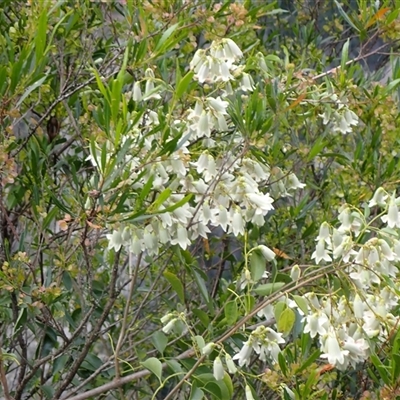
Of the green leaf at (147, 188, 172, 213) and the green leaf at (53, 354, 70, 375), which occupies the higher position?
the green leaf at (147, 188, 172, 213)

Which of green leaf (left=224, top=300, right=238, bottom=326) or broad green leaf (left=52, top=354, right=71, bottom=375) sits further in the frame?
broad green leaf (left=52, top=354, right=71, bottom=375)

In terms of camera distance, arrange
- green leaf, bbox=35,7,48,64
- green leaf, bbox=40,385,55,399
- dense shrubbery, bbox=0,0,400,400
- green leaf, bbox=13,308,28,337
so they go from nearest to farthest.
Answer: dense shrubbery, bbox=0,0,400,400
green leaf, bbox=35,7,48,64
green leaf, bbox=13,308,28,337
green leaf, bbox=40,385,55,399

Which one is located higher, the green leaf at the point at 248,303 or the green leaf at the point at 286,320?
the green leaf at the point at 286,320

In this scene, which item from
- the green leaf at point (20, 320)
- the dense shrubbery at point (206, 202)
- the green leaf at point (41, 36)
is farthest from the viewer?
the green leaf at point (20, 320)

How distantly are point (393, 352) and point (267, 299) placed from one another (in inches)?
11.7

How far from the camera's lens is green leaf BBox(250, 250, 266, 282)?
5.51ft

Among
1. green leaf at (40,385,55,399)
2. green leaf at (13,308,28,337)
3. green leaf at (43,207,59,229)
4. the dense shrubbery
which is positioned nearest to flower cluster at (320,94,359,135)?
the dense shrubbery

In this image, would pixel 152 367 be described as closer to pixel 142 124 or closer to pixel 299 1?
pixel 142 124

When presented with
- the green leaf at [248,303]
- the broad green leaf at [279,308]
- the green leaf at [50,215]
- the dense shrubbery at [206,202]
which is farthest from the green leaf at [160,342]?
the green leaf at [50,215]

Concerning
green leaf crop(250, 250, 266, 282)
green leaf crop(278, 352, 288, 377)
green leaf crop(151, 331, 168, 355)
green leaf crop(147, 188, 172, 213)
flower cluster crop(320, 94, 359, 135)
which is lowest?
green leaf crop(151, 331, 168, 355)

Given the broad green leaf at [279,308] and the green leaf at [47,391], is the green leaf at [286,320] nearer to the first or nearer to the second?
the broad green leaf at [279,308]

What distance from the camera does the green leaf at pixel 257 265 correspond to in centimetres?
168

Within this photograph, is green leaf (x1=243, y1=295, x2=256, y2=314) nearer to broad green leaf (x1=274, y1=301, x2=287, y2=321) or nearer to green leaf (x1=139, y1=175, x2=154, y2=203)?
broad green leaf (x1=274, y1=301, x2=287, y2=321)

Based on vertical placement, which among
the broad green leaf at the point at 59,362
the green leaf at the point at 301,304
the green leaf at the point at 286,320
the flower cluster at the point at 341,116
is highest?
the flower cluster at the point at 341,116
